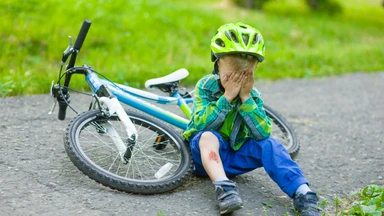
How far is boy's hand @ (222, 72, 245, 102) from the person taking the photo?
3.79 m

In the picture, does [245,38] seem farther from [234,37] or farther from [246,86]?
[246,86]

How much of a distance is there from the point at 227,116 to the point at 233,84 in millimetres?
293

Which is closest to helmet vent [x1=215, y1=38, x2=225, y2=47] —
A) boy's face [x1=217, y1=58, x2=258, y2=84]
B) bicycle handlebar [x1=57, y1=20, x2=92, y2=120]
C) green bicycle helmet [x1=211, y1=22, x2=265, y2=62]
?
green bicycle helmet [x1=211, y1=22, x2=265, y2=62]

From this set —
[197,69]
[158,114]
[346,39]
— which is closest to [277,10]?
[346,39]

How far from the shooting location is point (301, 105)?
707 centimetres

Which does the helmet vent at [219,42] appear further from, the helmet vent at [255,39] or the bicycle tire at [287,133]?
the bicycle tire at [287,133]

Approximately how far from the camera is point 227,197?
11.6ft

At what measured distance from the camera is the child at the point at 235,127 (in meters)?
3.75

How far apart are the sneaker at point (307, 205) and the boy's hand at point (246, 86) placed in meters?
0.77

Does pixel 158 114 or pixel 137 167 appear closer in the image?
pixel 137 167

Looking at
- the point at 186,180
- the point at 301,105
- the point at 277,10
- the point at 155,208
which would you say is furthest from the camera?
the point at 277,10

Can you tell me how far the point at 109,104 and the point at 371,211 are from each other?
192 centimetres

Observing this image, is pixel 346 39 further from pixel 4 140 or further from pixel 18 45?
pixel 4 140

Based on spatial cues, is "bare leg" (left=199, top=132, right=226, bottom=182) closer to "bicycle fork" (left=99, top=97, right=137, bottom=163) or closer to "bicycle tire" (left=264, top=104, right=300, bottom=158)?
"bicycle fork" (left=99, top=97, right=137, bottom=163)
